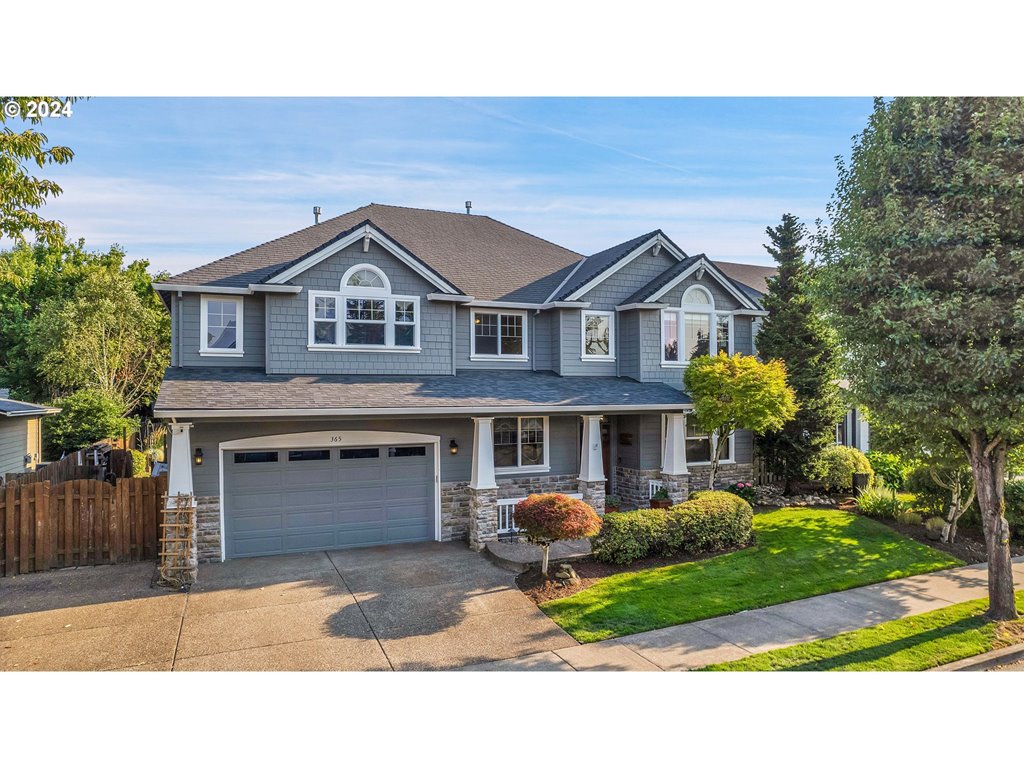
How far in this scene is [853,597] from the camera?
9.23 m

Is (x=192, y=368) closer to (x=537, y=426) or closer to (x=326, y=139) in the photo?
(x=326, y=139)

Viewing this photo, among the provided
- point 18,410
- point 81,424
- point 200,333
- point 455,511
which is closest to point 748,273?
point 455,511

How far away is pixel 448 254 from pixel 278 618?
34.3 ft

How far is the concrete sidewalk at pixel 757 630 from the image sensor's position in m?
7.02

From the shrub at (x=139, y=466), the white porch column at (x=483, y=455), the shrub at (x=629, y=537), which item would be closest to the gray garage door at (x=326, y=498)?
the white porch column at (x=483, y=455)

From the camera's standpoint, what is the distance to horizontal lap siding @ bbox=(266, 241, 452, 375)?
497 inches

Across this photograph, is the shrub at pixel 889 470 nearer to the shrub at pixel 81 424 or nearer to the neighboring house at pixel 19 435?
the neighboring house at pixel 19 435

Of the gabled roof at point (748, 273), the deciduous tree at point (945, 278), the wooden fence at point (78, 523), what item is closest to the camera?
the deciduous tree at point (945, 278)

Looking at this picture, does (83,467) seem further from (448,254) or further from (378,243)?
(448,254)

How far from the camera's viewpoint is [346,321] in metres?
13.2

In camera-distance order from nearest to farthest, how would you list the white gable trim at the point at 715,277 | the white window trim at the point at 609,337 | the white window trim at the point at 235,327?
the white window trim at the point at 235,327 < the white gable trim at the point at 715,277 < the white window trim at the point at 609,337

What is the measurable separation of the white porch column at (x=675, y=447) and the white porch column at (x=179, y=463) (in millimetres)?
9902

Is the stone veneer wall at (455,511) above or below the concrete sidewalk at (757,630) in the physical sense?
above

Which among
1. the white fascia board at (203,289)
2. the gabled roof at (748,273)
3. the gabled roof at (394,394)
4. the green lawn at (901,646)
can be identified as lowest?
the green lawn at (901,646)
